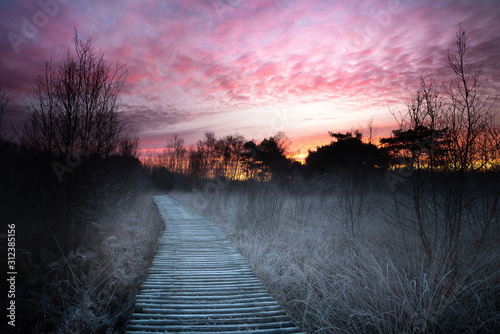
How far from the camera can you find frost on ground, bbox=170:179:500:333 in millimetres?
2480

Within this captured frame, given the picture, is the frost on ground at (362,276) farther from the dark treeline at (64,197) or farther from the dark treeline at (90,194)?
the dark treeline at (64,197)

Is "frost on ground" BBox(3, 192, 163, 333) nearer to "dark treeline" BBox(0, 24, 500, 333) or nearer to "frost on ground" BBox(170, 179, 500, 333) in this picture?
"dark treeline" BBox(0, 24, 500, 333)

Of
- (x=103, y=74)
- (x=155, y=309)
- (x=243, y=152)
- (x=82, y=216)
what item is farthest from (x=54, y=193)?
(x=243, y=152)

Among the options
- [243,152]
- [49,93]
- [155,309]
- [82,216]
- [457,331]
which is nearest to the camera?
[457,331]

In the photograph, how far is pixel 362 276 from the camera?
3.47 m

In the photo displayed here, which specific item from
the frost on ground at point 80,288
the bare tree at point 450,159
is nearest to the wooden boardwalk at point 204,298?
the frost on ground at point 80,288

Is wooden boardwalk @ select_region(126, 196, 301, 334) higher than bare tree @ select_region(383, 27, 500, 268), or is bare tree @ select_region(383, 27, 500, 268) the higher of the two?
bare tree @ select_region(383, 27, 500, 268)

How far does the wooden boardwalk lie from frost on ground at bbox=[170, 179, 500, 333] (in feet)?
1.21

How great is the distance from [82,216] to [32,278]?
5.59 feet

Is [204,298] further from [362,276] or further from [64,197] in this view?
[64,197]

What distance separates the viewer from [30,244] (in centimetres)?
446

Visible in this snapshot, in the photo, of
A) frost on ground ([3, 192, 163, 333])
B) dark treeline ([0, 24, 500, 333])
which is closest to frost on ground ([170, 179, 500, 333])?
dark treeline ([0, 24, 500, 333])

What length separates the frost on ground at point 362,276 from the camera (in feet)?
8.14

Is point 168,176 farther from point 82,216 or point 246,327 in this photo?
point 246,327
